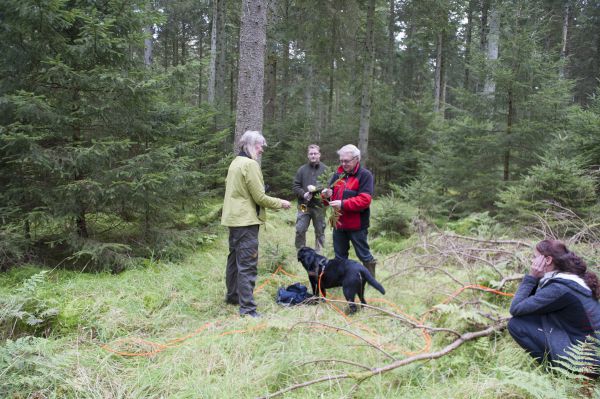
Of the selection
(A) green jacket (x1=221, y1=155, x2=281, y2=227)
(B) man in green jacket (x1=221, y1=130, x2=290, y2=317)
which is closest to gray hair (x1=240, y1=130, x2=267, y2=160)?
(B) man in green jacket (x1=221, y1=130, x2=290, y2=317)

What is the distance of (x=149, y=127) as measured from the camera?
244 inches

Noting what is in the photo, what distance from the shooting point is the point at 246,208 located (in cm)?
427

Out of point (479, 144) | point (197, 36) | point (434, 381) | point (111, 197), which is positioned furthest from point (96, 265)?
point (197, 36)

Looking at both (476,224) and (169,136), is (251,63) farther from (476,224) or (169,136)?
(476,224)

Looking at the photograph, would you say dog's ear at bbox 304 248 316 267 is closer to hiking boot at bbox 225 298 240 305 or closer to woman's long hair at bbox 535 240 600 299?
hiking boot at bbox 225 298 240 305

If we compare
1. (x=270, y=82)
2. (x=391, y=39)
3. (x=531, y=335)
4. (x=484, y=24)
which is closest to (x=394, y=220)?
(x=531, y=335)

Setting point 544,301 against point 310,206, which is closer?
point 544,301

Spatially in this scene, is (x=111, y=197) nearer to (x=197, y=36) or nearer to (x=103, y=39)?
(x=103, y=39)

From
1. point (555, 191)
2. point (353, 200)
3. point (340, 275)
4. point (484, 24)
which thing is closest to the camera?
point (340, 275)

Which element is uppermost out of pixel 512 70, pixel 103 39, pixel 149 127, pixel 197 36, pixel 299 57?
pixel 197 36

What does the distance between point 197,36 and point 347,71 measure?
16.8 m

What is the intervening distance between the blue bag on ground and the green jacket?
44.0 inches

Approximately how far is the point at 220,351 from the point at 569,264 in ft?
9.90

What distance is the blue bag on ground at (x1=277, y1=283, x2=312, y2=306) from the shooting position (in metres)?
4.69
